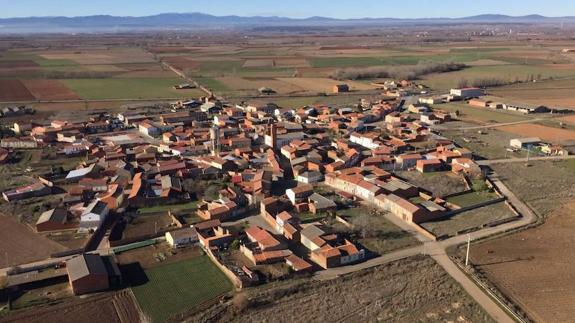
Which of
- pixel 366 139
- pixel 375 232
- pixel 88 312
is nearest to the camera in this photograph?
pixel 88 312

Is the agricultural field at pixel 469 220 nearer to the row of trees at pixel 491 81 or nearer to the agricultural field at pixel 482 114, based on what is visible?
the agricultural field at pixel 482 114

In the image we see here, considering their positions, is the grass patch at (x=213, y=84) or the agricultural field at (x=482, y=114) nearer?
the agricultural field at (x=482, y=114)

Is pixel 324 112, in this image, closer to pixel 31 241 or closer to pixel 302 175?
pixel 302 175

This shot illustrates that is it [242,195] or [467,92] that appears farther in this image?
[467,92]

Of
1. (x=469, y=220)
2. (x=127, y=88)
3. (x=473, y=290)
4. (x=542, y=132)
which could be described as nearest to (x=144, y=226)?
(x=473, y=290)

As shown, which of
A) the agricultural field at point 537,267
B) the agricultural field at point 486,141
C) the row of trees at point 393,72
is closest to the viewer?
the agricultural field at point 537,267

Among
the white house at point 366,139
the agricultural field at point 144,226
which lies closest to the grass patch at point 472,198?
the white house at point 366,139

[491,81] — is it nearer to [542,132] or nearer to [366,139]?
[542,132]
